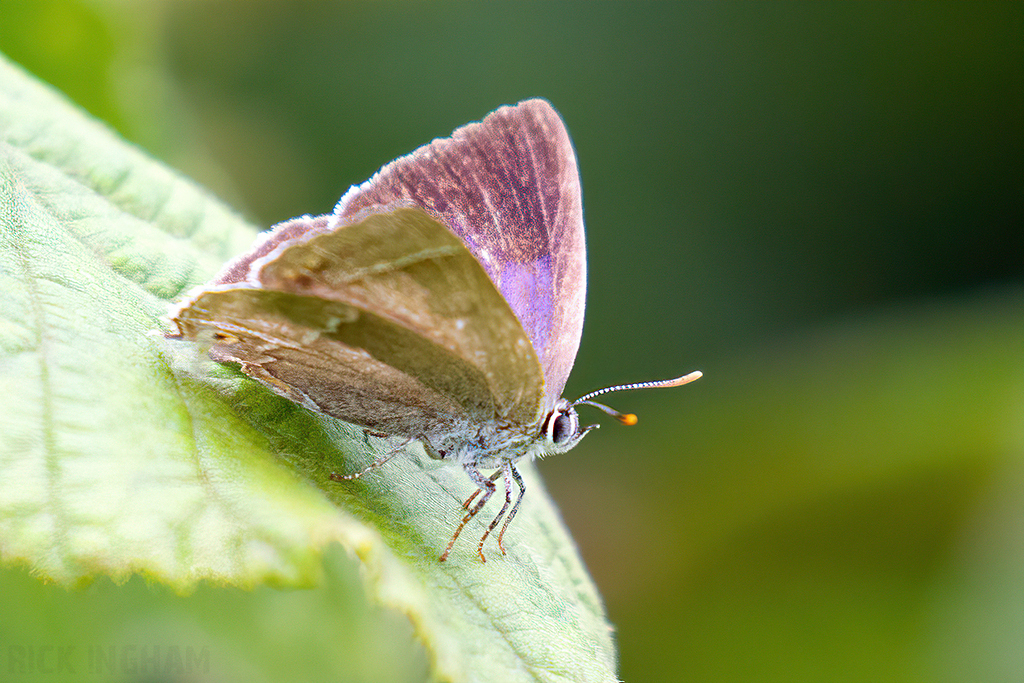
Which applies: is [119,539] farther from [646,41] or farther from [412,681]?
[646,41]

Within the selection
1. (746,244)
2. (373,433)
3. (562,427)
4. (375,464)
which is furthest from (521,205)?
(746,244)

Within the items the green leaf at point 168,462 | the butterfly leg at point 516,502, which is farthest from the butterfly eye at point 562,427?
the green leaf at point 168,462

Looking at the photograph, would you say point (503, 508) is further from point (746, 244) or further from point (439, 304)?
point (746, 244)

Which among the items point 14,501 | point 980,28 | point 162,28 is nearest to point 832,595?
point 980,28

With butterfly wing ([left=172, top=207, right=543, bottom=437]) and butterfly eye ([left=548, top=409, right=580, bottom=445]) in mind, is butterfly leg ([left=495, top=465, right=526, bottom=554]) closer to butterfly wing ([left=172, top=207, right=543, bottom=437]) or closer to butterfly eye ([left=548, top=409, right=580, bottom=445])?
butterfly eye ([left=548, top=409, right=580, bottom=445])

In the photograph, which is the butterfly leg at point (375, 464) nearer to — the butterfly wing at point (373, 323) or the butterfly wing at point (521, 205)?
the butterfly wing at point (373, 323)

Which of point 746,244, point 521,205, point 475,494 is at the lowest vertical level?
point 475,494
